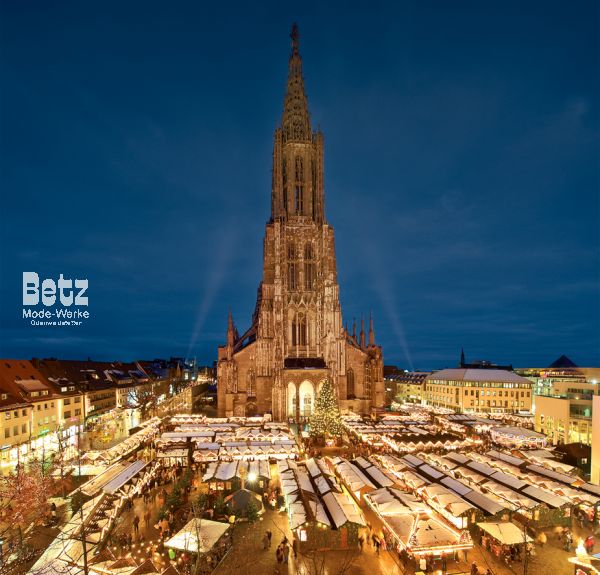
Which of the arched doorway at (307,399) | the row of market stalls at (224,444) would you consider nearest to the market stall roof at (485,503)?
the row of market stalls at (224,444)

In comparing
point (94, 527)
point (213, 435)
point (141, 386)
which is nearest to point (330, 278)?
point (213, 435)

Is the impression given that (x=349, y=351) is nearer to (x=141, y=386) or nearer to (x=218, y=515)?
(x=141, y=386)

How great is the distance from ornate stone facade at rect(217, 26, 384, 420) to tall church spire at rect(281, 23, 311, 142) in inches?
77.4

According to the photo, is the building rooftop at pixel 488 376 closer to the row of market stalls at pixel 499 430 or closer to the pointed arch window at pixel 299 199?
the row of market stalls at pixel 499 430

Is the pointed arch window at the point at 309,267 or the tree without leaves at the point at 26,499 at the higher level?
the pointed arch window at the point at 309,267

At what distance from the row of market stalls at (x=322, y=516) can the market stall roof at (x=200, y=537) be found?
11.9 ft

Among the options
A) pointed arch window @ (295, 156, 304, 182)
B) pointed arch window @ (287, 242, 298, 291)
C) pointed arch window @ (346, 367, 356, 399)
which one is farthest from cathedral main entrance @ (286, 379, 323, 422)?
pointed arch window @ (295, 156, 304, 182)

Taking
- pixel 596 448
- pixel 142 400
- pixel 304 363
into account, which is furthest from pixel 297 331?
pixel 596 448

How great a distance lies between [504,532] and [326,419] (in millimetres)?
27152

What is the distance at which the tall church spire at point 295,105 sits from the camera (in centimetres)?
7194

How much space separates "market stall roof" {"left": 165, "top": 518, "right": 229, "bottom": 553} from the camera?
703 inches

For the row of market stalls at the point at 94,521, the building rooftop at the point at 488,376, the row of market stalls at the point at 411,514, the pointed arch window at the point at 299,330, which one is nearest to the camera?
the row of market stalls at the point at 94,521

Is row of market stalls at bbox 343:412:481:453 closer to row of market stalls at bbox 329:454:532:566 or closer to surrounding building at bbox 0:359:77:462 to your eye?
A: row of market stalls at bbox 329:454:532:566

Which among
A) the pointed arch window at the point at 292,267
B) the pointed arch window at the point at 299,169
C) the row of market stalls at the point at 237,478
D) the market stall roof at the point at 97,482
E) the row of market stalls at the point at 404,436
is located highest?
the pointed arch window at the point at 299,169
